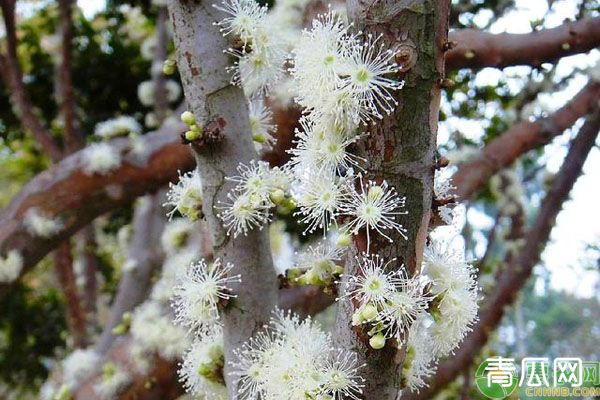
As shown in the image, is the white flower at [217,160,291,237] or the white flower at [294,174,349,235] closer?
the white flower at [294,174,349,235]

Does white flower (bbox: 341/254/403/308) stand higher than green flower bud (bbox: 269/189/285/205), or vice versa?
green flower bud (bbox: 269/189/285/205)

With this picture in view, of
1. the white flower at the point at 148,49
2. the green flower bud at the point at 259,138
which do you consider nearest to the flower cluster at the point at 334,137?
the green flower bud at the point at 259,138

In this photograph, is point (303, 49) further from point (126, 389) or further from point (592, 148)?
point (592, 148)

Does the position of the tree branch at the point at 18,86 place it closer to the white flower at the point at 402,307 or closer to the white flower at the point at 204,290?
the white flower at the point at 204,290

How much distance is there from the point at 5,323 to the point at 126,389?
2.30 metres

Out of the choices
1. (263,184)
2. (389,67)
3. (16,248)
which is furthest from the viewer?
(16,248)

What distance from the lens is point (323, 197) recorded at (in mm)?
1065

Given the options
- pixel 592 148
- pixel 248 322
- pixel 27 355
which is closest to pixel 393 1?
pixel 248 322

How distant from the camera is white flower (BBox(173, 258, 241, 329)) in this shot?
1.25 m

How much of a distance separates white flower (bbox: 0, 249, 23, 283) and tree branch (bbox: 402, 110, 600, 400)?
5.06ft

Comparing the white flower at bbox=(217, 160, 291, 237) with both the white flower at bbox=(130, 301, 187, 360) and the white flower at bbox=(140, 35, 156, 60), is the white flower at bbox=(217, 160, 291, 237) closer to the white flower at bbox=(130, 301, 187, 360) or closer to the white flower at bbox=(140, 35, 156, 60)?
the white flower at bbox=(130, 301, 187, 360)

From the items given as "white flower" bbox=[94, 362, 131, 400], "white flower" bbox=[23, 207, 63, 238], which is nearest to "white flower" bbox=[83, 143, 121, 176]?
"white flower" bbox=[23, 207, 63, 238]

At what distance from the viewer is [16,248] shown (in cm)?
222

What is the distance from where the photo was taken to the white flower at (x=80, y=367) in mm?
2459
